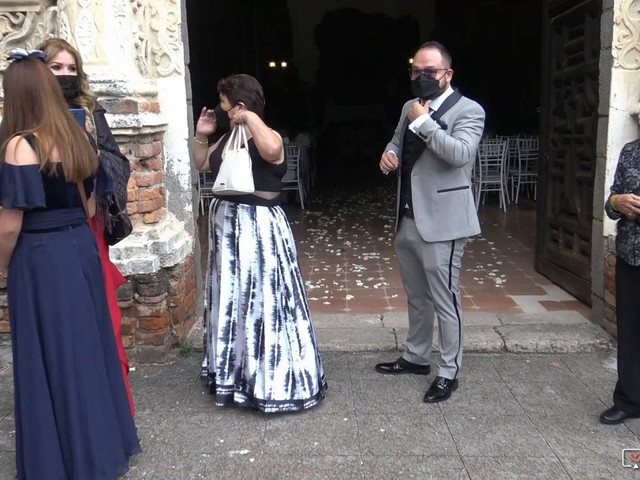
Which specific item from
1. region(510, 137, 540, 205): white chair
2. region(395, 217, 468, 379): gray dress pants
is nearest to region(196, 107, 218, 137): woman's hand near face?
region(395, 217, 468, 379): gray dress pants

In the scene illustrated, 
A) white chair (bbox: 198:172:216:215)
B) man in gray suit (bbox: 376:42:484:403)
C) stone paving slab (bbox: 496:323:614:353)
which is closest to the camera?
man in gray suit (bbox: 376:42:484:403)

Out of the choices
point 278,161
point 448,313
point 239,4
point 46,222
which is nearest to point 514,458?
point 448,313

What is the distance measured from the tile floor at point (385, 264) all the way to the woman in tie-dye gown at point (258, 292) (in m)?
1.67

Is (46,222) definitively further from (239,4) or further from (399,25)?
(399,25)

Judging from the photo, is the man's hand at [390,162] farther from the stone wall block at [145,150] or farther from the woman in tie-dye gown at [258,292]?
the stone wall block at [145,150]

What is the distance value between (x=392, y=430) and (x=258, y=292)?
0.99m

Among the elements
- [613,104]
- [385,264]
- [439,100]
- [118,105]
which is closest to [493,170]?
[385,264]

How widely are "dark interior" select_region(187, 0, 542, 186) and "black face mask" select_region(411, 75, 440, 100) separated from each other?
30.1 feet

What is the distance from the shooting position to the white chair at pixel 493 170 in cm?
989

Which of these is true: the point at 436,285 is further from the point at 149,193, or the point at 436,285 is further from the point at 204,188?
the point at 204,188

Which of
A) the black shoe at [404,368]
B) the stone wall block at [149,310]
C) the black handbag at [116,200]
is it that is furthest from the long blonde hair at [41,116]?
the black shoe at [404,368]

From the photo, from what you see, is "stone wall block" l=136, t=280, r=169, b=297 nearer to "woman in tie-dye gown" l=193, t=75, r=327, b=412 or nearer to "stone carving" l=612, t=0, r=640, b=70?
"woman in tie-dye gown" l=193, t=75, r=327, b=412

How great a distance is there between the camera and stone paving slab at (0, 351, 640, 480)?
9.96 feet

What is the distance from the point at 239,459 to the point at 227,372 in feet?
1.95
